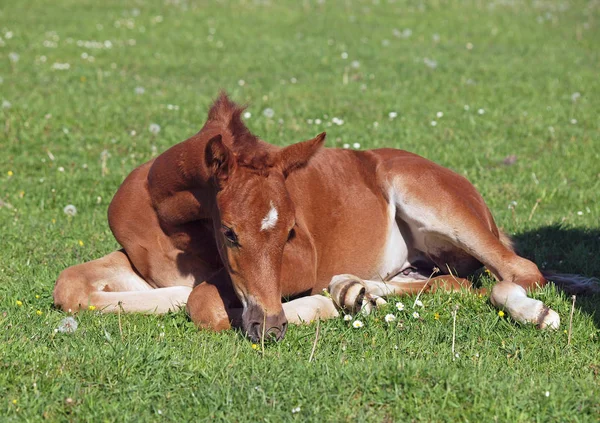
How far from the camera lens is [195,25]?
15828mm

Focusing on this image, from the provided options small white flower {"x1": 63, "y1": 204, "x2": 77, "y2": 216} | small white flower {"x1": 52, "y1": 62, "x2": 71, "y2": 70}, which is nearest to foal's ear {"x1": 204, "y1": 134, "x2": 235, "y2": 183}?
small white flower {"x1": 63, "y1": 204, "x2": 77, "y2": 216}

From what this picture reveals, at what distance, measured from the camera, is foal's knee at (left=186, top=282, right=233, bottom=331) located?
16.2 feet

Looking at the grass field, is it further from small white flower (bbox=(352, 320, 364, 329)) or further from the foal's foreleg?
the foal's foreleg

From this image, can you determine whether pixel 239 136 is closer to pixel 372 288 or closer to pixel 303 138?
pixel 372 288

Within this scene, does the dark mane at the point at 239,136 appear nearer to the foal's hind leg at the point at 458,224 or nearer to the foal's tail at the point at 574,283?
the foal's hind leg at the point at 458,224

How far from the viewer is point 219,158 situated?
4.50 metres

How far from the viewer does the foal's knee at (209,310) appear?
16.2ft

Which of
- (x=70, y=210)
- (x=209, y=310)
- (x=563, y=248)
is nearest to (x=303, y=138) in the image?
(x=70, y=210)

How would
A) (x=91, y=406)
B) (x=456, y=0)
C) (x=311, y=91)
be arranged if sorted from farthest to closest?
1. (x=456, y=0)
2. (x=311, y=91)
3. (x=91, y=406)

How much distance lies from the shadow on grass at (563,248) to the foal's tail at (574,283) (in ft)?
1.38

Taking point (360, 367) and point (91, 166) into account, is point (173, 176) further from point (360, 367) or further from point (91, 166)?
point (91, 166)

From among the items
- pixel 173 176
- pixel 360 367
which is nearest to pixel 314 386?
pixel 360 367

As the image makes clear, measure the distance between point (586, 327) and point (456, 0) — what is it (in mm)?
15173

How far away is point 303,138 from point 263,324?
5.17m
